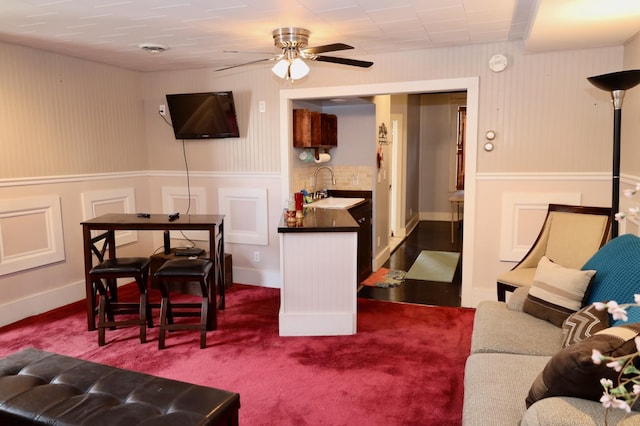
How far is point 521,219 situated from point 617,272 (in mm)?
1790

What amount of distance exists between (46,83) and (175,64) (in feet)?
3.88

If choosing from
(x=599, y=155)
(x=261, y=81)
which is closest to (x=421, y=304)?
(x=599, y=155)

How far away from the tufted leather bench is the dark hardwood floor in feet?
9.24

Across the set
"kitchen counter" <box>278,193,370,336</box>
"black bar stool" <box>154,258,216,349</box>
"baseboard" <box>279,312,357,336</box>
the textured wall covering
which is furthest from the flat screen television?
"baseboard" <box>279,312,357,336</box>

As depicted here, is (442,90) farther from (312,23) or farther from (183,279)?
(183,279)

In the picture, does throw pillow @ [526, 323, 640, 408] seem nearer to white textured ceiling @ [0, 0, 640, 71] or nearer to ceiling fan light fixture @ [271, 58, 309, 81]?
white textured ceiling @ [0, 0, 640, 71]

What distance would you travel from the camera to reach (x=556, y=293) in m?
2.49

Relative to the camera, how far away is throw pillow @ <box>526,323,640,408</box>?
1387 mm

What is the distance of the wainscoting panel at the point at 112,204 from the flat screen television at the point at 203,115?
33.7 inches

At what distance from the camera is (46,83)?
4105mm

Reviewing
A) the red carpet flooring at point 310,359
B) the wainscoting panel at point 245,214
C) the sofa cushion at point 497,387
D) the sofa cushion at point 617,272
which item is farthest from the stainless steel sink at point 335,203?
the sofa cushion at point 497,387

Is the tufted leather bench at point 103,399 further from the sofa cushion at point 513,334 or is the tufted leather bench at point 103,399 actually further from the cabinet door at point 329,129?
the cabinet door at point 329,129

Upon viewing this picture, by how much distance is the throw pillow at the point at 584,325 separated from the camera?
6.50 ft

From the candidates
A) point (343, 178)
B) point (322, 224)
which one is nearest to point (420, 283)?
point (343, 178)
